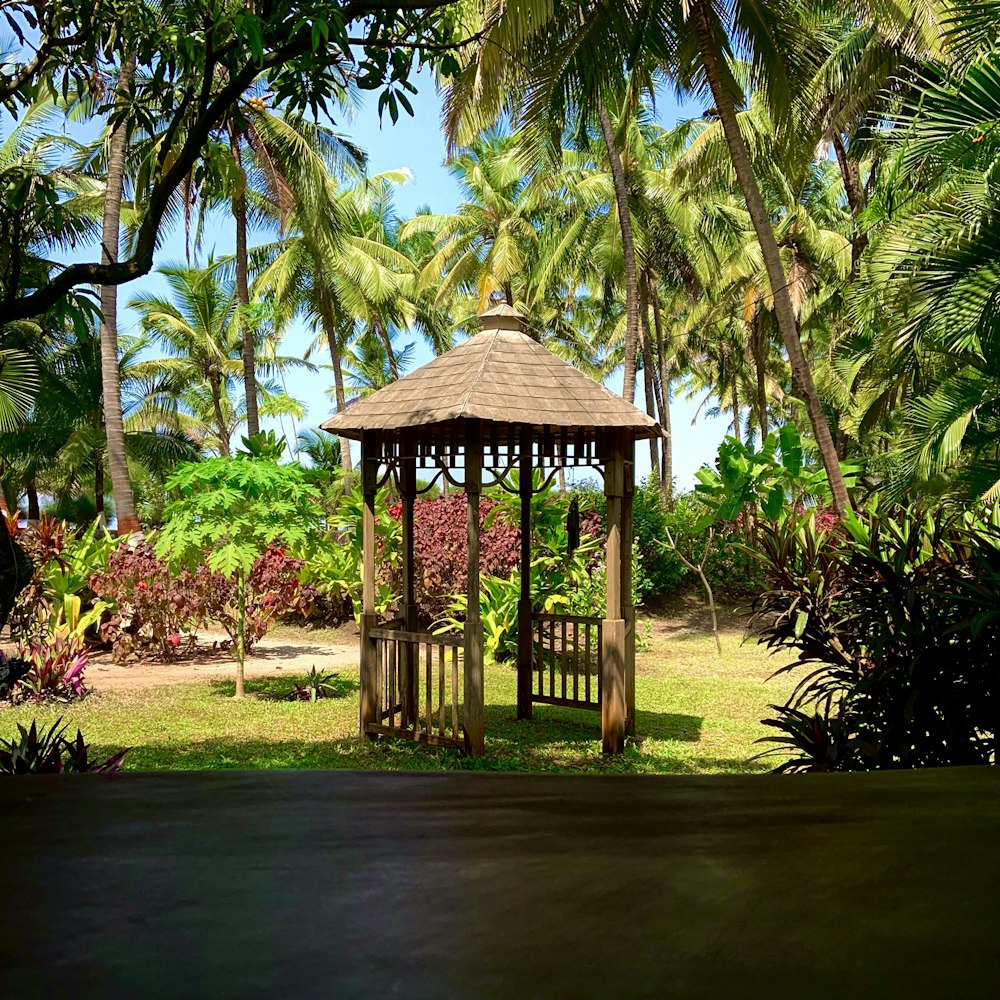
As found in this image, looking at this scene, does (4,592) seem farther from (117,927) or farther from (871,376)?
(871,376)

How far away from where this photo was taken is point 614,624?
343 inches

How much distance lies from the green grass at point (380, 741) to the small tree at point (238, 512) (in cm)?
109

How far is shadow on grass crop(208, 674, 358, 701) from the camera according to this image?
37.6 feet

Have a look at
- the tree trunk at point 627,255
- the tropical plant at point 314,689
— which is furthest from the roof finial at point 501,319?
the tree trunk at point 627,255

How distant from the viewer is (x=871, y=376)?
68.5 feet

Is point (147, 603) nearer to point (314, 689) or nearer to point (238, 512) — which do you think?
point (238, 512)

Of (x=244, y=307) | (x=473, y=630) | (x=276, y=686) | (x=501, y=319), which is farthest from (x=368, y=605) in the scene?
(x=244, y=307)

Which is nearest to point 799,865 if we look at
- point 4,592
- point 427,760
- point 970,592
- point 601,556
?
point 4,592

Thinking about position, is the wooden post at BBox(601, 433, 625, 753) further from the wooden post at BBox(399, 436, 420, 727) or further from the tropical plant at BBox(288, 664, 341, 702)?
the tropical plant at BBox(288, 664, 341, 702)

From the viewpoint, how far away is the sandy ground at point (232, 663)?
1241 cm

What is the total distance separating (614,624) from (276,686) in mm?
5316

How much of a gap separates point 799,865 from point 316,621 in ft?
59.4

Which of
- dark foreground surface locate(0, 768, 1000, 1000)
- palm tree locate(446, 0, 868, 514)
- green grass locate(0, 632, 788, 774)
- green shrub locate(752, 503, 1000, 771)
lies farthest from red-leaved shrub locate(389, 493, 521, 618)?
dark foreground surface locate(0, 768, 1000, 1000)

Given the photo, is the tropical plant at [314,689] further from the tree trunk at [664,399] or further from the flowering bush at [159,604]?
the tree trunk at [664,399]
